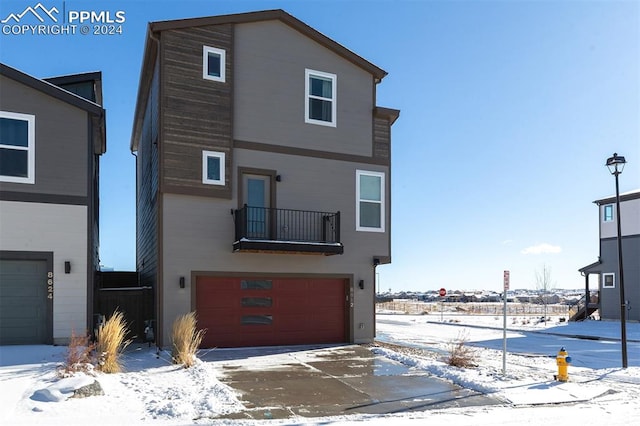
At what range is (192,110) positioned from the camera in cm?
1422

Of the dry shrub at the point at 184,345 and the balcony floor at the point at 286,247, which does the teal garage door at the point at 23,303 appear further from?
the balcony floor at the point at 286,247

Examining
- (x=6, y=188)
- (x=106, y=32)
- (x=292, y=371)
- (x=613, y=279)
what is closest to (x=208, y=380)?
(x=292, y=371)

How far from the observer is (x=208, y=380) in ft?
31.0

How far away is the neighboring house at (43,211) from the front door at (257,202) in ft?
13.4

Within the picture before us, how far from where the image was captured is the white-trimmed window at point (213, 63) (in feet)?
47.4

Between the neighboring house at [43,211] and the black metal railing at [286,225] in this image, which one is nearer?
the neighboring house at [43,211]

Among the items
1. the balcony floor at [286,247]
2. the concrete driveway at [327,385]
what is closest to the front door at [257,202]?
the balcony floor at [286,247]

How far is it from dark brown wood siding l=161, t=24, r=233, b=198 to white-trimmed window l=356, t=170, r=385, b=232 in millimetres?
4280

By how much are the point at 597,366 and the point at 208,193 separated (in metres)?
11.0

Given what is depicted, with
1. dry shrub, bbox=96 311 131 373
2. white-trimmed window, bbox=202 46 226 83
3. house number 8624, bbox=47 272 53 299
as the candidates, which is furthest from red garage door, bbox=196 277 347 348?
white-trimmed window, bbox=202 46 226 83

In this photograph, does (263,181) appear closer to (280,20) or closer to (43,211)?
(280,20)

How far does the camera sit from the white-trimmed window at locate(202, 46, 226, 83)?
14461mm

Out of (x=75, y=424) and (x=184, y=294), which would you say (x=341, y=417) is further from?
(x=184, y=294)

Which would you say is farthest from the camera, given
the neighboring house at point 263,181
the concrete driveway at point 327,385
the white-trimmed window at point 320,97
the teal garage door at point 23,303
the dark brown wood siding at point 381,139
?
the dark brown wood siding at point 381,139
